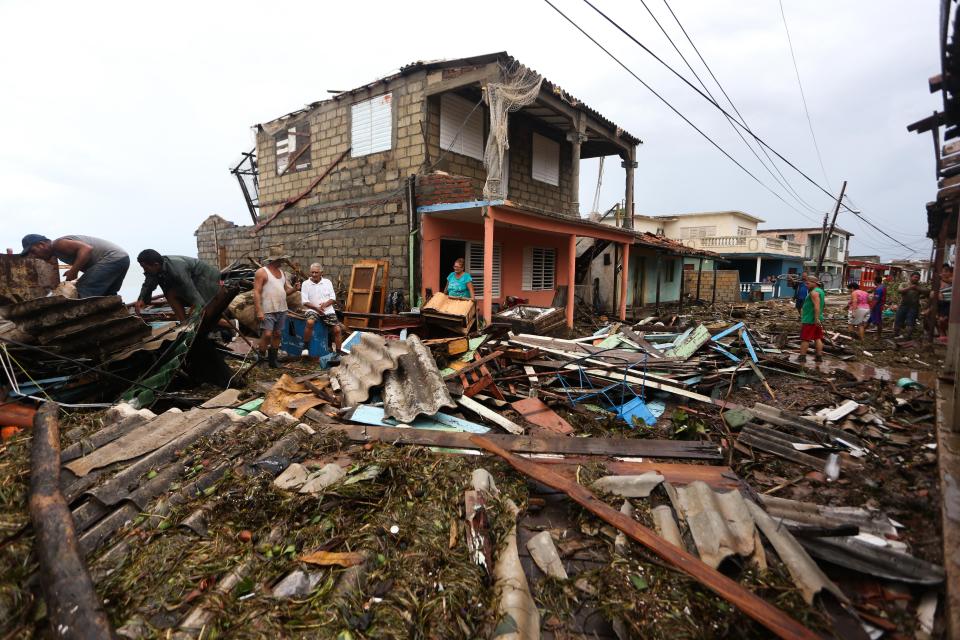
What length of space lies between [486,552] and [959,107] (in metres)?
6.18

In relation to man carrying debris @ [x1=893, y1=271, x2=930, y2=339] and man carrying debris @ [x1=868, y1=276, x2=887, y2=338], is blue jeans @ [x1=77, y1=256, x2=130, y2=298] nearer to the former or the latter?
man carrying debris @ [x1=893, y1=271, x2=930, y2=339]

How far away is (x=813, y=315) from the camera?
25.8 feet

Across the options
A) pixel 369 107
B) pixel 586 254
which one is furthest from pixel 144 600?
pixel 586 254

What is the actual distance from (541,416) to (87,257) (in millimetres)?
5593

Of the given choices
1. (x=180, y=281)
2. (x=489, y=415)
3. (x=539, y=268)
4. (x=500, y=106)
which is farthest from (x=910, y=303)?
→ (x=180, y=281)

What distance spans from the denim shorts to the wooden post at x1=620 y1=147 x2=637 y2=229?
11.4 metres

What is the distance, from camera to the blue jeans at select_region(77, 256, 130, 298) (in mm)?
5070

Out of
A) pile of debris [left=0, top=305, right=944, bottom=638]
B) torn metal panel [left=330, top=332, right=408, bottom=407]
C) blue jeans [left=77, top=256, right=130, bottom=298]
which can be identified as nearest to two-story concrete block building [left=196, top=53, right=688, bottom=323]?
torn metal panel [left=330, top=332, right=408, bottom=407]

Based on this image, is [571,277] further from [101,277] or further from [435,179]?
[101,277]

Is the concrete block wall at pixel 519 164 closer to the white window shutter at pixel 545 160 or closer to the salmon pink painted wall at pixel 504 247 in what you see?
the white window shutter at pixel 545 160

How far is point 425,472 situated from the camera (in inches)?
124

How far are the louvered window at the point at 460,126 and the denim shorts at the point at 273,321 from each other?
19.8ft

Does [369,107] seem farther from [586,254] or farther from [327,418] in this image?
[327,418]

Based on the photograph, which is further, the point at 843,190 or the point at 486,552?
the point at 843,190
